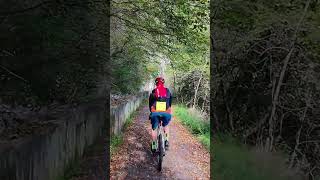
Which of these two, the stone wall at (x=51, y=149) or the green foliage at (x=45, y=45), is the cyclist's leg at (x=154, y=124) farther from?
the green foliage at (x=45, y=45)

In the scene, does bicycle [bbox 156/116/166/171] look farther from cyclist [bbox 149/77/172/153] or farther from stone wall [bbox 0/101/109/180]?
stone wall [bbox 0/101/109/180]

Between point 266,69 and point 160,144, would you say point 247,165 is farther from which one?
point 266,69

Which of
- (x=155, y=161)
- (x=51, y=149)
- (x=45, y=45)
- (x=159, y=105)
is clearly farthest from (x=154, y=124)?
(x=45, y=45)

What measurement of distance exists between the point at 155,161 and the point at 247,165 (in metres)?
2.53

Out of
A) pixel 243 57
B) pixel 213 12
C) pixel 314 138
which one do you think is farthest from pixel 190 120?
pixel 213 12

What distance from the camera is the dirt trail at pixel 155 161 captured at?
8.74 metres

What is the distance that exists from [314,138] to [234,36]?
3.90 meters

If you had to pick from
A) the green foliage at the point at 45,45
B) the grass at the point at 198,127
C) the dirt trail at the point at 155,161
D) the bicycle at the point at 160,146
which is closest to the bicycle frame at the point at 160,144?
the bicycle at the point at 160,146

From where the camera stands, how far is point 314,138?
12.5 m

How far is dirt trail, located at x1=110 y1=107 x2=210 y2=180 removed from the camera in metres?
8.74

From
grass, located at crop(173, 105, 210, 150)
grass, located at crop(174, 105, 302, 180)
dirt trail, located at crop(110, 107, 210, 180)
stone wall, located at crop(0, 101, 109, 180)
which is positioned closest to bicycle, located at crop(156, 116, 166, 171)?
dirt trail, located at crop(110, 107, 210, 180)

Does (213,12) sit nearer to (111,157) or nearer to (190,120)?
(111,157)

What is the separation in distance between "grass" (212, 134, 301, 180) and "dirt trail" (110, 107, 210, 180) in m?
0.35

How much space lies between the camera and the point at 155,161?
973 cm
